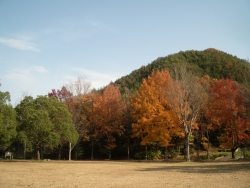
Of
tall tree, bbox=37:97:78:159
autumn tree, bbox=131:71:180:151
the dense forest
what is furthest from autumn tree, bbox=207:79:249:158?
tall tree, bbox=37:97:78:159

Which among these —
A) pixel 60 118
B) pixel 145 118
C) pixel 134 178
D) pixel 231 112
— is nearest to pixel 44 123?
pixel 60 118

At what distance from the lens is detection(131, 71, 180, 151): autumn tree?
117 ft

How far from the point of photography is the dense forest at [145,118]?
110 ft

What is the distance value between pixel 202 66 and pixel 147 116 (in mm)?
45651

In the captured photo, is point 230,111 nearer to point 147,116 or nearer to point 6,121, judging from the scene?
point 147,116

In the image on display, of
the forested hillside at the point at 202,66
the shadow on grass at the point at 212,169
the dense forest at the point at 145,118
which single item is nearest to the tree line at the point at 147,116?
the dense forest at the point at 145,118

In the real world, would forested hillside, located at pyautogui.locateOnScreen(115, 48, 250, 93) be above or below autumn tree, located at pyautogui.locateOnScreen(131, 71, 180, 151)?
above

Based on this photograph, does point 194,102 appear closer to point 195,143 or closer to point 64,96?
point 195,143

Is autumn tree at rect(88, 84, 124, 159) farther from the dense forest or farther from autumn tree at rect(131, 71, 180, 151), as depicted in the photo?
autumn tree at rect(131, 71, 180, 151)

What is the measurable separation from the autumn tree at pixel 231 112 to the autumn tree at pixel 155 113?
6.08 metres

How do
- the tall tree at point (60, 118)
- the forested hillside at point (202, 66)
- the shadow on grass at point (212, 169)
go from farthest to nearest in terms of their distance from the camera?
the forested hillside at point (202, 66), the tall tree at point (60, 118), the shadow on grass at point (212, 169)

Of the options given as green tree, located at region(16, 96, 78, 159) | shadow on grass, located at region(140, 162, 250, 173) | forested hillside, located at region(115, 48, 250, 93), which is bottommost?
shadow on grass, located at region(140, 162, 250, 173)

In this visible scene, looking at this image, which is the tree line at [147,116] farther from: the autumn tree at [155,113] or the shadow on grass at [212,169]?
the shadow on grass at [212,169]

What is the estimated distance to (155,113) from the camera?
120 ft
